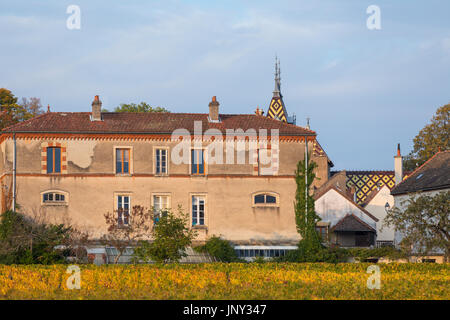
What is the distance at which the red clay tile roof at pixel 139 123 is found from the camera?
1971 inches

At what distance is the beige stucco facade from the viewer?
49281 millimetres

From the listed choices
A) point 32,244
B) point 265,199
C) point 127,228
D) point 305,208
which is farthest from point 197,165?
point 32,244

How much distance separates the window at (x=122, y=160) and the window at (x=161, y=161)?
6.21 feet

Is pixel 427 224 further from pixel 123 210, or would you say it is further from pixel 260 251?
pixel 123 210

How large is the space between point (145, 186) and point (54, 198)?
5.88 metres

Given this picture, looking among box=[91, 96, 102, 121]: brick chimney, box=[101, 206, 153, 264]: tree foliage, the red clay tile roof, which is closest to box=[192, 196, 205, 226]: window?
box=[101, 206, 153, 264]: tree foliage

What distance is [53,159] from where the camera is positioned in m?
49.8

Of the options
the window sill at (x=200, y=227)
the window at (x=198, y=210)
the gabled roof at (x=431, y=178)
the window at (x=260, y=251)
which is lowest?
the window at (x=260, y=251)

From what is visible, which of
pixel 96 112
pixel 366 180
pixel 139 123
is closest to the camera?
pixel 139 123

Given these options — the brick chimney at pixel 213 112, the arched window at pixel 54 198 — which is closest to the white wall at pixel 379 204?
the brick chimney at pixel 213 112

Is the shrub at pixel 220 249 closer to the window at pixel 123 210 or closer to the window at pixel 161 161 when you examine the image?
the window at pixel 123 210

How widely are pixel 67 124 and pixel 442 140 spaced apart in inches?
1637

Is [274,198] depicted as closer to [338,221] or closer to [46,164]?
[46,164]
